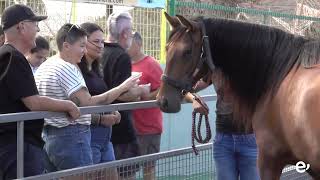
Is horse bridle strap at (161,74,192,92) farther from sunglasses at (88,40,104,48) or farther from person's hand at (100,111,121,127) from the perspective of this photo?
sunglasses at (88,40,104,48)

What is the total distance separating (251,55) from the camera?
3.94 m

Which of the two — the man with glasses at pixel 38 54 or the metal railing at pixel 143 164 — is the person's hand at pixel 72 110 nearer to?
the metal railing at pixel 143 164

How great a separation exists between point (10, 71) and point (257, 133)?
1.67 metres

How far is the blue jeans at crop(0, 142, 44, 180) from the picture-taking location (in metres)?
3.68

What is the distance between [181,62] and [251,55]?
1.60 ft

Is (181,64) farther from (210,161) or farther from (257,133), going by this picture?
(210,161)

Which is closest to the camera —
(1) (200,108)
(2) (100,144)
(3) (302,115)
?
(3) (302,115)

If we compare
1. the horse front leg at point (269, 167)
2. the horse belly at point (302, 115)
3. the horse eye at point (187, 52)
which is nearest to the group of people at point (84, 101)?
the horse eye at point (187, 52)

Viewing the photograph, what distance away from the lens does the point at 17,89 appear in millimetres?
3637

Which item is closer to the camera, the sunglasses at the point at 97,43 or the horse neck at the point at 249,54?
the horse neck at the point at 249,54

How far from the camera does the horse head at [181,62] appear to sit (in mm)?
3900

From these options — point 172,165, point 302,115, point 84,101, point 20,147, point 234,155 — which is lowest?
point 172,165

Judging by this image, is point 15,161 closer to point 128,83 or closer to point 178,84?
point 128,83

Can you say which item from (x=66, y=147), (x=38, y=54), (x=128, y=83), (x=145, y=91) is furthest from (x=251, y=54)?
(x=38, y=54)
